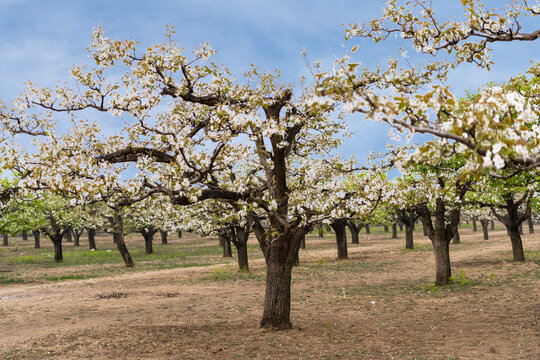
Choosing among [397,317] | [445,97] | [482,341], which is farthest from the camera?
[397,317]

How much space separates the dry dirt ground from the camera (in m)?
11.3

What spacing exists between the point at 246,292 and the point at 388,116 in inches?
703

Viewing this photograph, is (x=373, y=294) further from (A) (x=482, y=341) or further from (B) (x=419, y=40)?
(B) (x=419, y=40)

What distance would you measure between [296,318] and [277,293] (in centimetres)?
252

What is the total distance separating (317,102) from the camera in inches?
209

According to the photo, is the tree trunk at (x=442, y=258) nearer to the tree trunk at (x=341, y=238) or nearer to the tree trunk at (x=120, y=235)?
the tree trunk at (x=341, y=238)

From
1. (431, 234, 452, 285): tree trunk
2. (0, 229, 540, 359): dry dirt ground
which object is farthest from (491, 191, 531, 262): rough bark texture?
(431, 234, 452, 285): tree trunk

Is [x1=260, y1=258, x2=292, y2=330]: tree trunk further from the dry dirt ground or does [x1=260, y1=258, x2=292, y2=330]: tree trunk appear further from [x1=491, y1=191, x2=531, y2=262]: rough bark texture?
[x1=491, y1=191, x2=531, y2=262]: rough bark texture

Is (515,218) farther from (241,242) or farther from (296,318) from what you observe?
(296,318)

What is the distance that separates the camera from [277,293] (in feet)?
43.0

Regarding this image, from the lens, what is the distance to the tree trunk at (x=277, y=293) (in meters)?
13.0

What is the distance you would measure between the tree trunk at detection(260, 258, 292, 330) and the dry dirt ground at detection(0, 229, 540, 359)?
0.48 metres

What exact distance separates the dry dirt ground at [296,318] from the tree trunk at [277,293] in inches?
19.0

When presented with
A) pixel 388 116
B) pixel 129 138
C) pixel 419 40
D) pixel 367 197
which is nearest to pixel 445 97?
pixel 388 116
